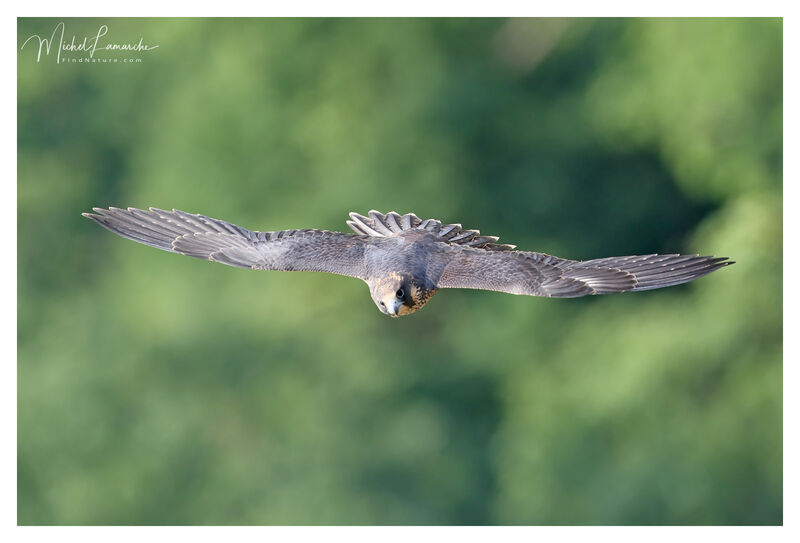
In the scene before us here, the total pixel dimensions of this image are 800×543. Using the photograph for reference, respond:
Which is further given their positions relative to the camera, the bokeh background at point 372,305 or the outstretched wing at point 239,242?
the bokeh background at point 372,305

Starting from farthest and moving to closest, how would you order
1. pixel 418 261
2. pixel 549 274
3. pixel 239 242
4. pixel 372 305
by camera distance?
pixel 372 305 → pixel 239 242 → pixel 549 274 → pixel 418 261

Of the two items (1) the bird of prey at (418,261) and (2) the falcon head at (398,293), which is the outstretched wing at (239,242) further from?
(2) the falcon head at (398,293)

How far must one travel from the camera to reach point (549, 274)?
764cm

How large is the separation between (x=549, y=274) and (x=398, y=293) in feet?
3.47

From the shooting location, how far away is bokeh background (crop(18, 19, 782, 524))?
16.8 metres

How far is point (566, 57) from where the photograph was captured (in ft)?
59.0

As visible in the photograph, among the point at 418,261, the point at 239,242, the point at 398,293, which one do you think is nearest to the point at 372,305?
the point at 239,242

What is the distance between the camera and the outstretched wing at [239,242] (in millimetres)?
7609

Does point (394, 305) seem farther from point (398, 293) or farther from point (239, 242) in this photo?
point (239, 242)

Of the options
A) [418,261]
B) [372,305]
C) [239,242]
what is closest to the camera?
[418,261]

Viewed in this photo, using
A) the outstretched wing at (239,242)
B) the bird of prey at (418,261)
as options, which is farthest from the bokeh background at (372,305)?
the bird of prey at (418,261)
